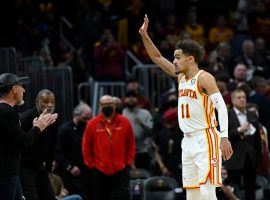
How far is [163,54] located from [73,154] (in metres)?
4.59

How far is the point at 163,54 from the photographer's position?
1856cm

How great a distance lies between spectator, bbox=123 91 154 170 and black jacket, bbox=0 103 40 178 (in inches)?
260

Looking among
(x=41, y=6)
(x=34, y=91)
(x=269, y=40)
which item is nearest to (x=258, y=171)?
(x=34, y=91)

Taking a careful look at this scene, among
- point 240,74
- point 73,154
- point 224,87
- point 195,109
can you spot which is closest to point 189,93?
point 195,109

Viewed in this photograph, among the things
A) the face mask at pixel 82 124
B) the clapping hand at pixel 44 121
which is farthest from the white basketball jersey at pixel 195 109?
the face mask at pixel 82 124

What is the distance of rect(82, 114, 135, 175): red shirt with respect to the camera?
13.9 metres

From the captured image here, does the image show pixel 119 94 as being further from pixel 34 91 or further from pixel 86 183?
pixel 86 183

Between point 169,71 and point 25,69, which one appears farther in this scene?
point 25,69

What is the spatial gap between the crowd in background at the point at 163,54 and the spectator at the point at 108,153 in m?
0.59

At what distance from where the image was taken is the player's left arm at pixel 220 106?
964cm

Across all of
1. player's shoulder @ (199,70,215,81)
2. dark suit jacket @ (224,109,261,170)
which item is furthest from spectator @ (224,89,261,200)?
player's shoulder @ (199,70,215,81)

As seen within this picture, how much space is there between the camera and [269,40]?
2109cm

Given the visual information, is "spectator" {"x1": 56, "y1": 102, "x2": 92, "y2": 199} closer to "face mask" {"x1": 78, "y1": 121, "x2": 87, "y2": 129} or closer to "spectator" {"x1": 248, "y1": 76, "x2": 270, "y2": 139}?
"face mask" {"x1": 78, "y1": 121, "x2": 87, "y2": 129}

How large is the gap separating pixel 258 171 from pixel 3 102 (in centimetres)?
683
